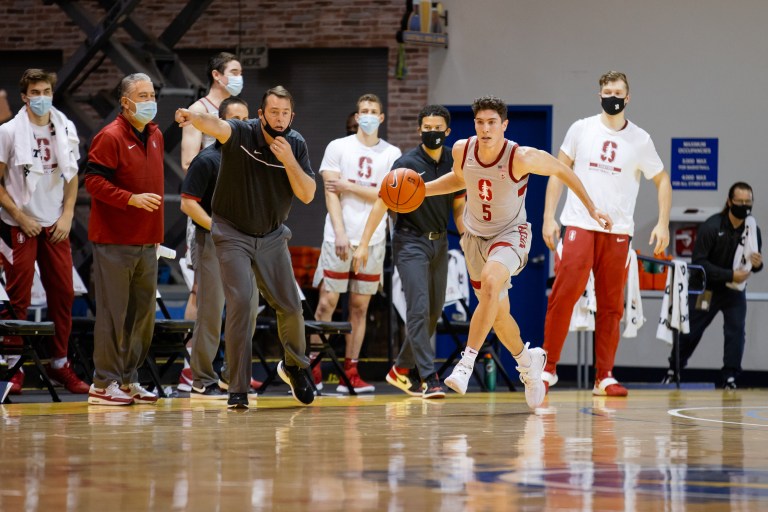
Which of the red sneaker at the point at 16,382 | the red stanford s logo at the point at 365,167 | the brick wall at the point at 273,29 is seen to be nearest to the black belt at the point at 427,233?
the red stanford s logo at the point at 365,167

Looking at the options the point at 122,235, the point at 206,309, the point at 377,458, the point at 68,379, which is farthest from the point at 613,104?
the point at 377,458

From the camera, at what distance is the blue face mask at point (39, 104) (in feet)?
26.6

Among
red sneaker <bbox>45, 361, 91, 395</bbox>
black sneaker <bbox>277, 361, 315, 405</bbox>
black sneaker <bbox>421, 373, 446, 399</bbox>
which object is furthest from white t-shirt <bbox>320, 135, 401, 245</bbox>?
black sneaker <bbox>277, 361, 315, 405</bbox>

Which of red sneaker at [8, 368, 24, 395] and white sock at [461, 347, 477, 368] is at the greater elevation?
white sock at [461, 347, 477, 368]

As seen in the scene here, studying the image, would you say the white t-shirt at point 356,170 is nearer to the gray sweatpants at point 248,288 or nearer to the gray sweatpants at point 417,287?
the gray sweatpants at point 417,287

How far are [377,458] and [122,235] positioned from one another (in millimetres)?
3081

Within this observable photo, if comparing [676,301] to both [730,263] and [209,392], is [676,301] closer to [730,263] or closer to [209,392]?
[730,263]

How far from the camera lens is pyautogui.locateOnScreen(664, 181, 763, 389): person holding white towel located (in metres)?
11.4

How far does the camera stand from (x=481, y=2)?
13.0 m

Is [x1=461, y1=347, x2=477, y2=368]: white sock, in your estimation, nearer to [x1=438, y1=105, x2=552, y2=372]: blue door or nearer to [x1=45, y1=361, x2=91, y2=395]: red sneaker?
[x1=45, y1=361, x2=91, y2=395]: red sneaker

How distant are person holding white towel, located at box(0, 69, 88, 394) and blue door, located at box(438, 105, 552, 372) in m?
5.46

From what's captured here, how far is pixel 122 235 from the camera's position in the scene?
724cm

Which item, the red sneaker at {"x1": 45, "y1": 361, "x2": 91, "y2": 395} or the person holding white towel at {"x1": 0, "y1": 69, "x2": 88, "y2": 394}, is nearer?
the person holding white towel at {"x1": 0, "y1": 69, "x2": 88, "y2": 394}

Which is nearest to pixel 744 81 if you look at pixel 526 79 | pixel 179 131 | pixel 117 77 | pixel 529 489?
pixel 526 79
